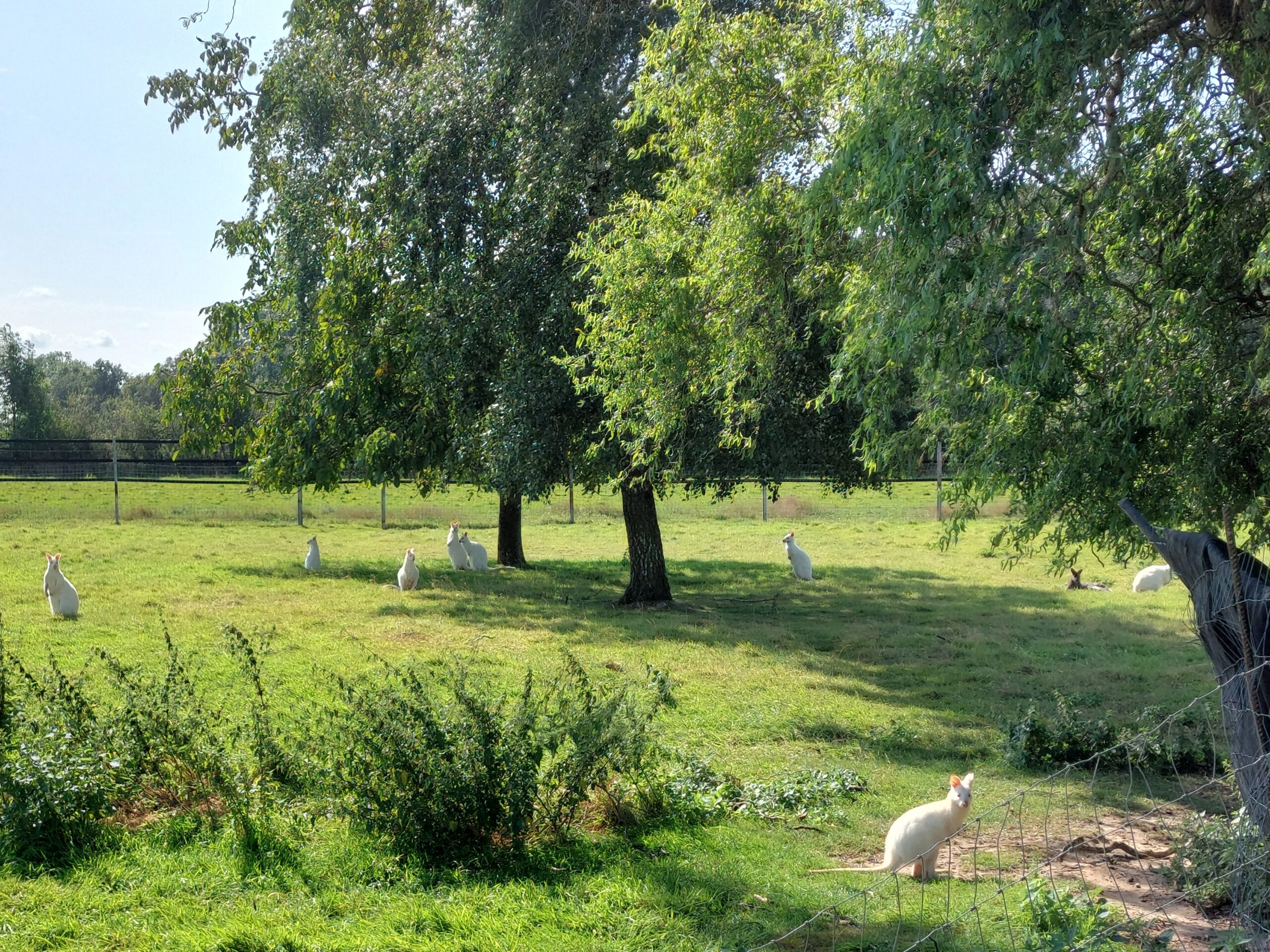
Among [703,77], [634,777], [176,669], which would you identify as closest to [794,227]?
[703,77]

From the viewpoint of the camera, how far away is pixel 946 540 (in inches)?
310

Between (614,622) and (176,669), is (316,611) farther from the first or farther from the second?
(176,669)

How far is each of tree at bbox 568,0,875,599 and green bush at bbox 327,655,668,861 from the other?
3439 mm

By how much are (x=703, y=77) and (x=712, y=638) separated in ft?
22.4

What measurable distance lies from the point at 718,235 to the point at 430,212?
19.8ft

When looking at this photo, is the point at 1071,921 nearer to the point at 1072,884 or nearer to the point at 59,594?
the point at 1072,884

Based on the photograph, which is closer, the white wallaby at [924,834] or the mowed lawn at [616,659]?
the mowed lawn at [616,659]

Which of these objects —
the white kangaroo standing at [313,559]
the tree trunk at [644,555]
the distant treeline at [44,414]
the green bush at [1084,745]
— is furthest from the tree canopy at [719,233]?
the distant treeline at [44,414]

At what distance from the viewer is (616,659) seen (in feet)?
36.3

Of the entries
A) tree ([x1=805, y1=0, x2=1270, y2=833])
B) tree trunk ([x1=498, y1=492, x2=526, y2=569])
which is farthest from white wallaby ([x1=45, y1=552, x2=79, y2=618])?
tree ([x1=805, y1=0, x2=1270, y2=833])

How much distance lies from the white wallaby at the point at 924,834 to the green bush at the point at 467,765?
1.38m

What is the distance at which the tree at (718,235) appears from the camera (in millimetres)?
8062

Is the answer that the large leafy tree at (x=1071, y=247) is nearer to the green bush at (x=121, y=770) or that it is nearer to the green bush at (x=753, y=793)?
the green bush at (x=753, y=793)

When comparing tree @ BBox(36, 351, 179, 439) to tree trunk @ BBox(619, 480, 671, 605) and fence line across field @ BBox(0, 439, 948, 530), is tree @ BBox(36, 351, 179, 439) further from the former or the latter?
tree trunk @ BBox(619, 480, 671, 605)
